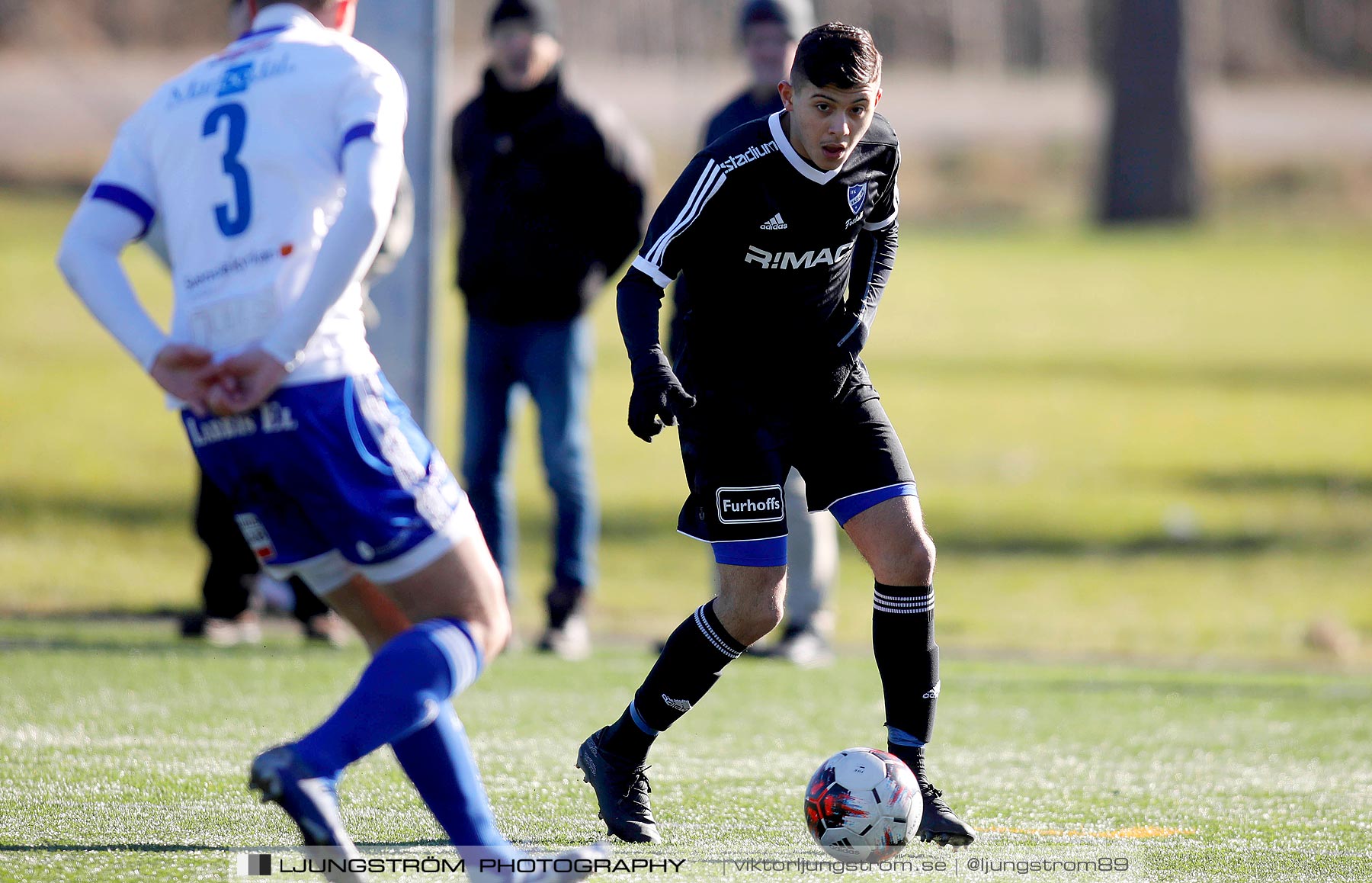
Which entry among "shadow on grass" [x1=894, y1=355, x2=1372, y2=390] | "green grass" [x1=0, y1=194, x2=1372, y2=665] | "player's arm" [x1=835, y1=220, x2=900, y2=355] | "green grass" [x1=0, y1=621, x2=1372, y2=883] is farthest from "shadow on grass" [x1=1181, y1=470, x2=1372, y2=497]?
"player's arm" [x1=835, y1=220, x2=900, y2=355]

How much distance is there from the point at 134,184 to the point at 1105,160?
29.2m

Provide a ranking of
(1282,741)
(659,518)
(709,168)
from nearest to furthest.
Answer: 1. (709,168)
2. (1282,741)
3. (659,518)

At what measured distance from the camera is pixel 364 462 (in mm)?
3096

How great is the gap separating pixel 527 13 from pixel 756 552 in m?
3.79

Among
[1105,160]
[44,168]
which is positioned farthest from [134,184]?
[1105,160]

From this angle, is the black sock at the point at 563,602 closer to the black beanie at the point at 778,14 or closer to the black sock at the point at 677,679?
the black beanie at the point at 778,14

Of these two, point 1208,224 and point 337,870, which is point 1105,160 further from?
point 337,870

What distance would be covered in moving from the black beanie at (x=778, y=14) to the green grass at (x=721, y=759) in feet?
8.76

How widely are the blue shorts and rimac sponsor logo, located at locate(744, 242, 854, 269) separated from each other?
1287mm

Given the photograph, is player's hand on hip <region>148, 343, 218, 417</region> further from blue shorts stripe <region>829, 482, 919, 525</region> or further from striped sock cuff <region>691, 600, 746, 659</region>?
blue shorts stripe <region>829, 482, 919, 525</region>

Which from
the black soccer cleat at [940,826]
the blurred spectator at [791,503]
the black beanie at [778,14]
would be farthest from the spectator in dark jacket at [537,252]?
the black soccer cleat at [940,826]

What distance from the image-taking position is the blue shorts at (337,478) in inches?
121

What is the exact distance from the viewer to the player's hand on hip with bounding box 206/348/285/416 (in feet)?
9.95

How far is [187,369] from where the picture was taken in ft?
10.1
